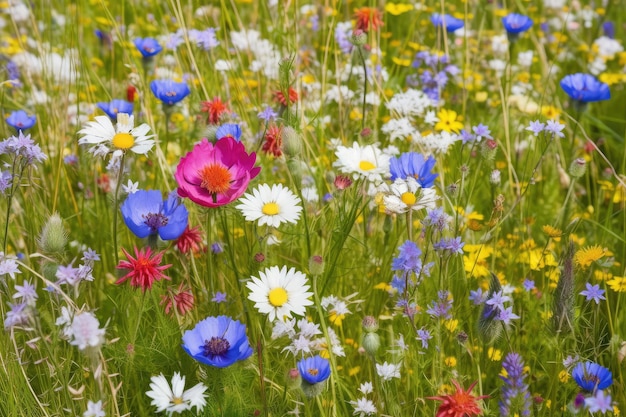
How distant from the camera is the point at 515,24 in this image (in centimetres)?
211

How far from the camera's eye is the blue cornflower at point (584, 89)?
6.23 feet

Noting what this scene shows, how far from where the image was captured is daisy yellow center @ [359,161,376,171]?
4.67 ft

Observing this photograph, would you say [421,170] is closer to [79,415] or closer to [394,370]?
[394,370]

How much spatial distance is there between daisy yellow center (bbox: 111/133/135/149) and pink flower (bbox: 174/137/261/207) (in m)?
0.08

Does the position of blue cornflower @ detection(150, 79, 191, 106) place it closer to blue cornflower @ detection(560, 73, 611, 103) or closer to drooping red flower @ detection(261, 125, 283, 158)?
drooping red flower @ detection(261, 125, 283, 158)

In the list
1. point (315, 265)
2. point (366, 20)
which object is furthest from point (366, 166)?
point (366, 20)

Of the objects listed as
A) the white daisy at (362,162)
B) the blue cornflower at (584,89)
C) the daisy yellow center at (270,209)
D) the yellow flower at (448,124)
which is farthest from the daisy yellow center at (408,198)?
the blue cornflower at (584,89)

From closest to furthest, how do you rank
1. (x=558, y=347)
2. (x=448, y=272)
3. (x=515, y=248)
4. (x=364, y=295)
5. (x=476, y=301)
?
(x=558, y=347) < (x=476, y=301) < (x=448, y=272) < (x=364, y=295) < (x=515, y=248)

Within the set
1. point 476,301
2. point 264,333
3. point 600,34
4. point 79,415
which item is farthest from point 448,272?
point 600,34

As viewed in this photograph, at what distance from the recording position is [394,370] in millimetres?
1255

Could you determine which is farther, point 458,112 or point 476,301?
point 458,112

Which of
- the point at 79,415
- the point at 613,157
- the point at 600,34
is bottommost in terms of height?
the point at 79,415

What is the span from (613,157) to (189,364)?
61.1 inches

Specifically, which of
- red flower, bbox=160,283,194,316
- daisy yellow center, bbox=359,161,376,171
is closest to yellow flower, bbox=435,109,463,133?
daisy yellow center, bbox=359,161,376,171
